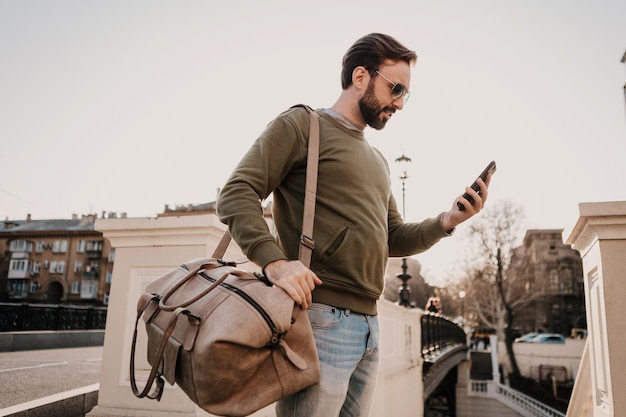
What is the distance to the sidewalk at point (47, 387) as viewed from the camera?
3420 millimetres

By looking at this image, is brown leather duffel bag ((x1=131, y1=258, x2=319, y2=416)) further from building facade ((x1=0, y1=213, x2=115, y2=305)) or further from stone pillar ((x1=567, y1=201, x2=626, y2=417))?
building facade ((x1=0, y1=213, x2=115, y2=305))

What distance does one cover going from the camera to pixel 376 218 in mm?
1789

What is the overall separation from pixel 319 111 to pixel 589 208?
1.90m

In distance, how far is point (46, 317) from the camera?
13547mm

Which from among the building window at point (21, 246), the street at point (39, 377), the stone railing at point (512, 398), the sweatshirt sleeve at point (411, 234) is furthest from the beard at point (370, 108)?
the building window at point (21, 246)

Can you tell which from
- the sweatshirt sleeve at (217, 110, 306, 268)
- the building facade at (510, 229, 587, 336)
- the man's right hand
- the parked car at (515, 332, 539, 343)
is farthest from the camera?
the building facade at (510, 229, 587, 336)

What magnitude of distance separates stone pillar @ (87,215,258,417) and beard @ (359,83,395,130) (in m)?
1.46

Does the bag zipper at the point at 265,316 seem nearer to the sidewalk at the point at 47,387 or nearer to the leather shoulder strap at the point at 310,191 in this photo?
the leather shoulder strap at the point at 310,191

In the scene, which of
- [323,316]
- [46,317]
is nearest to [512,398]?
[46,317]

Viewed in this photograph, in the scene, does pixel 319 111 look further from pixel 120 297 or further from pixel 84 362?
pixel 84 362

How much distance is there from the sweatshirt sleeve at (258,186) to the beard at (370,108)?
14.3 inches

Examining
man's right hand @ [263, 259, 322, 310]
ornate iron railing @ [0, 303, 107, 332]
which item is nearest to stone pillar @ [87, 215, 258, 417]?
man's right hand @ [263, 259, 322, 310]

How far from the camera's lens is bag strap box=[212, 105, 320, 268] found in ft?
4.95

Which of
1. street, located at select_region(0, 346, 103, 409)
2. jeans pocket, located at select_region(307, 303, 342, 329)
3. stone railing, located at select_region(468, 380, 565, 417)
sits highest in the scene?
jeans pocket, located at select_region(307, 303, 342, 329)
